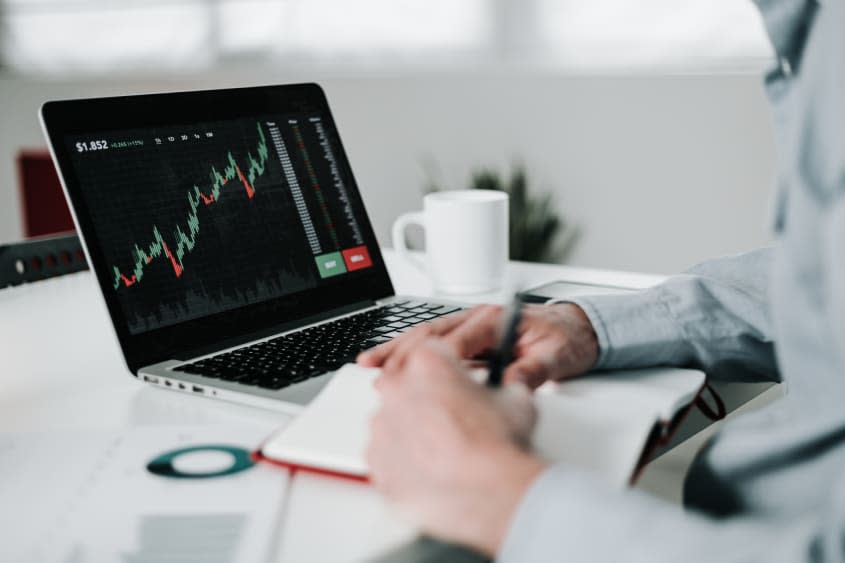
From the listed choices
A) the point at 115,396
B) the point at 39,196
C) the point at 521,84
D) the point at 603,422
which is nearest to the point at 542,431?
the point at 603,422

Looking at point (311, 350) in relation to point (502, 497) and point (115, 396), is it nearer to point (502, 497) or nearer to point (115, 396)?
point (115, 396)

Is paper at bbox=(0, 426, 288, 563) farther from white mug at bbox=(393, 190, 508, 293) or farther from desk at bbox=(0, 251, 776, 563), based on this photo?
white mug at bbox=(393, 190, 508, 293)

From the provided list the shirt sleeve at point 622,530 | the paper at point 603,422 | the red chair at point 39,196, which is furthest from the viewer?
the red chair at point 39,196

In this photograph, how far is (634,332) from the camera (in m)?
0.77

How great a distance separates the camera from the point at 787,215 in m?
0.50

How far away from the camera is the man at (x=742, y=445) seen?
1.48 feet

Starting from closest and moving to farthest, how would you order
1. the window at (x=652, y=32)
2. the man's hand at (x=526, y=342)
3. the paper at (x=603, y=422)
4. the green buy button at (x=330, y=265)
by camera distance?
the paper at (x=603, y=422) < the man's hand at (x=526, y=342) < the green buy button at (x=330, y=265) < the window at (x=652, y=32)

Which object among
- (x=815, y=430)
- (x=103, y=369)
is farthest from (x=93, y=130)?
(x=815, y=430)

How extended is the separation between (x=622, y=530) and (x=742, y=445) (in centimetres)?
13

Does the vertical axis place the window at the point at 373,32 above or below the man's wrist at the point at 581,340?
above

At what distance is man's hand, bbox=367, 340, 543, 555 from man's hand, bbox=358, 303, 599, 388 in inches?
5.4

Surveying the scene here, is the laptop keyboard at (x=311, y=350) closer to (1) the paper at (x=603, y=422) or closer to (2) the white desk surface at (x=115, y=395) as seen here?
(2) the white desk surface at (x=115, y=395)

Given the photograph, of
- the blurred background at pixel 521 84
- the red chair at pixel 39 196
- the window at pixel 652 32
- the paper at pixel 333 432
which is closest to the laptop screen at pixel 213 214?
the paper at pixel 333 432

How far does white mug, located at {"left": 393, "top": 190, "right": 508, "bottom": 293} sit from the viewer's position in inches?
43.7
